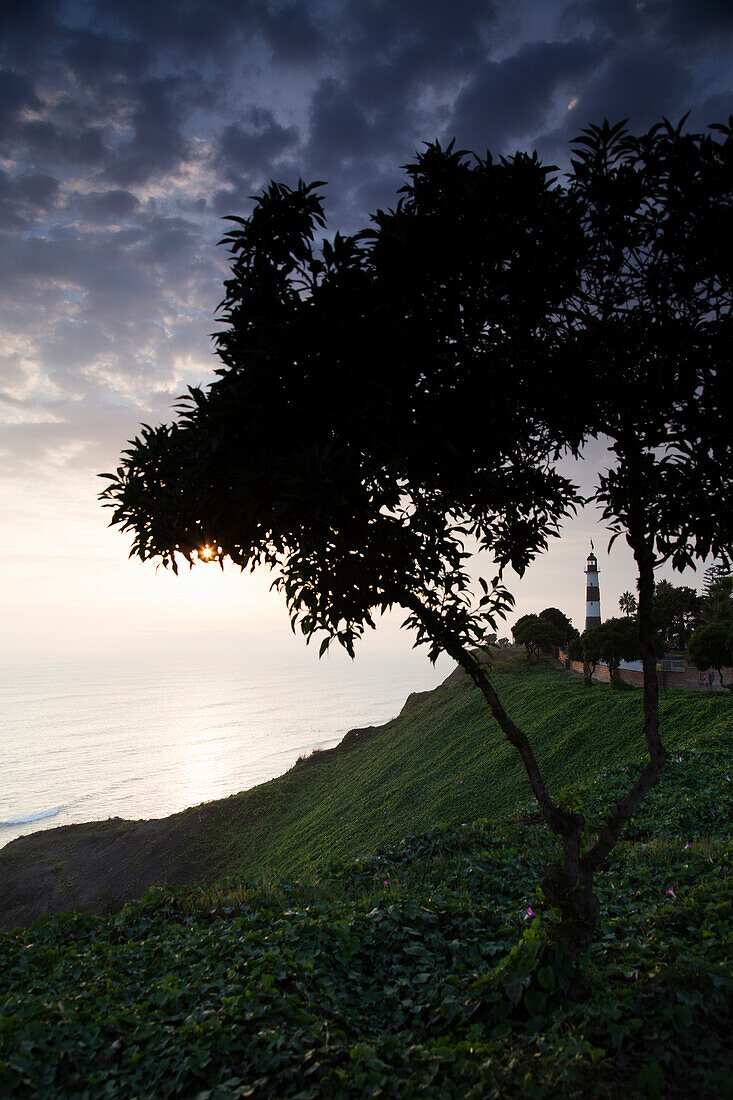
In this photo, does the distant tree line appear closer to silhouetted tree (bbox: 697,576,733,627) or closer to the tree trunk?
silhouetted tree (bbox: 697,576,733,627)

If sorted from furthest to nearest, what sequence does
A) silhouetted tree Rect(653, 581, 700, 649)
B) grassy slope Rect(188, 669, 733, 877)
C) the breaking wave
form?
1. silhouetted tree Rect(653, 581, 700, 649)
2. the breaking wave
3. grassy slope Rect(188, 669, 733, 877)

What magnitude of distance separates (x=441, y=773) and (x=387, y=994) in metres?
22.2

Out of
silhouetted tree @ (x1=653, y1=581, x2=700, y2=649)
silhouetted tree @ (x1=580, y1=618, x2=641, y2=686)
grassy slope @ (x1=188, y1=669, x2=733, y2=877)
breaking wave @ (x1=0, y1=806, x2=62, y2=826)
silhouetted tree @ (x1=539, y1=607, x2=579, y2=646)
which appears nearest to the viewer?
grassy slope @ (x1=188, y1=669, x2=733, y2=877)

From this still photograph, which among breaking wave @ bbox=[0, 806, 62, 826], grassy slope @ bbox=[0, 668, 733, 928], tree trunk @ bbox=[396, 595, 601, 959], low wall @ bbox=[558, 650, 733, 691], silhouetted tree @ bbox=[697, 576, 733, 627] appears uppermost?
silhouetted tree @ bbox=[697, 576, 733, 627]

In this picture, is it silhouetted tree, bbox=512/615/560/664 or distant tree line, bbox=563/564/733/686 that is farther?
silhouetted tree, bbox=512/615/560/664

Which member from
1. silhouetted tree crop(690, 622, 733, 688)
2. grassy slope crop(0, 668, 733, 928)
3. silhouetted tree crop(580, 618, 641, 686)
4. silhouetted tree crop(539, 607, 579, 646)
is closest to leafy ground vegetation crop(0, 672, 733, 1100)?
grassy slope crop(0, 668, 733, 928)

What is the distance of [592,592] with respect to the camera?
6519 centimetres

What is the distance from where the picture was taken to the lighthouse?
211 ft

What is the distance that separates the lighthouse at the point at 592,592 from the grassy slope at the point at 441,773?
29.5m

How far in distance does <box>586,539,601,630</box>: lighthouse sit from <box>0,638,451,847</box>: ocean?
40.6 meters

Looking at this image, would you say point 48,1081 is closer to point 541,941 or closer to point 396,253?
point 541,941

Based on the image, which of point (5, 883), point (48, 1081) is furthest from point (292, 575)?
point (5, 883)

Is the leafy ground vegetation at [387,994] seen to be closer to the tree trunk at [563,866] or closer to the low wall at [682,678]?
the tree trunk at [563,866]

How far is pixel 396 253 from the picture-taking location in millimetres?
6215
